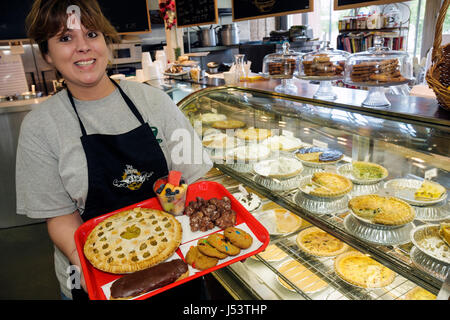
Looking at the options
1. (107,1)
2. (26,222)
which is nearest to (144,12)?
(107,1)

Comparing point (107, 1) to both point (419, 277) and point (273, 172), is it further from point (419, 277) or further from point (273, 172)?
point (419, 277)

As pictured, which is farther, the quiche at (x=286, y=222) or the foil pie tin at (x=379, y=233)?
the quiche at (x=286, y=222)

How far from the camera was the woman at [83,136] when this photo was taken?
1572 millimetres

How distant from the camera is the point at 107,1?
A: 6031 mm

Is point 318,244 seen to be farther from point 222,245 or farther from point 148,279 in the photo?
point 148,279

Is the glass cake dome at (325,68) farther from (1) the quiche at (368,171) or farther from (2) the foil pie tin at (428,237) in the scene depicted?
(2) the foil pie tin at (428,237)

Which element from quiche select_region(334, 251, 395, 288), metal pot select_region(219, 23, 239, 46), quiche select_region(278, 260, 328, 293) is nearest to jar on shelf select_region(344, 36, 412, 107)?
quiche select_region(334, 251, 395, 288)

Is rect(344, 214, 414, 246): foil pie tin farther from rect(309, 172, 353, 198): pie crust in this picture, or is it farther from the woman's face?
the woman's face

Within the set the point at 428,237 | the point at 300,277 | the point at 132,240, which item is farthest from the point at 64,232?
the point at 428,237

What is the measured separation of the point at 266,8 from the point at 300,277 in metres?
3.53

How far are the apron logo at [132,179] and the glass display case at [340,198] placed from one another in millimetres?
782

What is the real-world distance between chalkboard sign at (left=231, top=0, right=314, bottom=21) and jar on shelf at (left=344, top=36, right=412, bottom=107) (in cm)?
204

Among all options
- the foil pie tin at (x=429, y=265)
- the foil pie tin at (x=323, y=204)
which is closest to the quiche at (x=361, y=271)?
the foil pie tin at (x=323, y=204)
